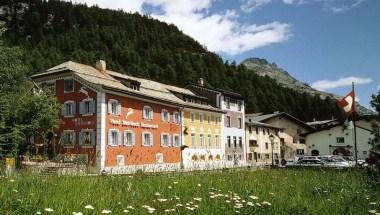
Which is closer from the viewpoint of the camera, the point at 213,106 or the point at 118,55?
the point at 213,106

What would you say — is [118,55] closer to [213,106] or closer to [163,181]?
[213,106]

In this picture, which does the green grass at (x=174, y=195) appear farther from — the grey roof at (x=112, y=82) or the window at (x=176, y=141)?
the window at (x=176, y=141)

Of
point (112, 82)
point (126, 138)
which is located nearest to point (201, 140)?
point (126, 138)

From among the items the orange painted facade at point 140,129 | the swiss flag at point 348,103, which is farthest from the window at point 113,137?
the swiss flag at point 348,103

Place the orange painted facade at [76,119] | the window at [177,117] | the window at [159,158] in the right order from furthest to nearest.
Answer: the window at [177,117] < the window at [159,158] < the orange painted facade at [76,119]

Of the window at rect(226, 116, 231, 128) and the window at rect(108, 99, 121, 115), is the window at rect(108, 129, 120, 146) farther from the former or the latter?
the window at rect(226, 116, 231, 128)

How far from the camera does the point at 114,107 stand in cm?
4162

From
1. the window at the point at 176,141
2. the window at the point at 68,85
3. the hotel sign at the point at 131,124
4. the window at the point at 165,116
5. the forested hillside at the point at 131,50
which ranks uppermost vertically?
the forested hillside at the point at 131,50

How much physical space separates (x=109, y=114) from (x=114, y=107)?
1.21 meters

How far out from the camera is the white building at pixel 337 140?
240ft

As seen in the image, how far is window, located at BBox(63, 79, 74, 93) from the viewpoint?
4225 cm

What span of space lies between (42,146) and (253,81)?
106 m

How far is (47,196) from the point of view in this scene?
789cm

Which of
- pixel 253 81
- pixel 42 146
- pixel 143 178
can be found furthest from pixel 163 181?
pixel 253 81
